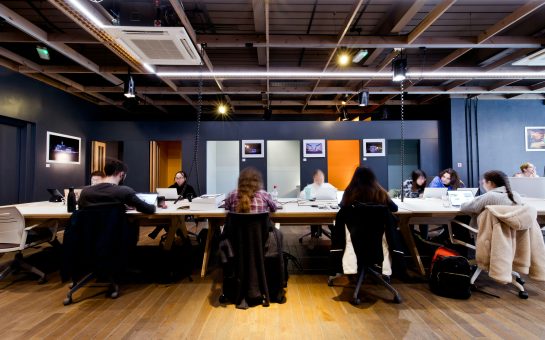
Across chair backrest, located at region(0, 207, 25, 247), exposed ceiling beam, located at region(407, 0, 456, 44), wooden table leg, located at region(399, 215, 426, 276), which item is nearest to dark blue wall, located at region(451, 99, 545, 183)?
exposed ceiling beam, located at region(407, 0, 456, 44)

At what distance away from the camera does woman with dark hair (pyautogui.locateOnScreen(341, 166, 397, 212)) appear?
250cm

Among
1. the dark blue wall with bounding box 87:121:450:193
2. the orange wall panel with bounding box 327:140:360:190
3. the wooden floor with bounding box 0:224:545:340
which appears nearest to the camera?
the wooden floor with bounding box 0:224:545:340

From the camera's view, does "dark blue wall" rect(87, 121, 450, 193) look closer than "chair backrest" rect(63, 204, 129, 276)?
No

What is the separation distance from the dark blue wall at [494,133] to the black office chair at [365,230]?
6.11 meters

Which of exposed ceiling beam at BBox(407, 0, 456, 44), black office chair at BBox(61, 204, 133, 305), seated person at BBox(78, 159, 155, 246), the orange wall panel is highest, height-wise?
exposed ceiling beam at BBox(407, 0, 456, 44)

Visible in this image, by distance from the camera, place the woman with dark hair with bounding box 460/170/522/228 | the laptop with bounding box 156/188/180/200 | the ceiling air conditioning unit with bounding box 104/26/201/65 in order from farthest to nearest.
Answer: the laptop with bounding box 156/188/180/200 → the ceiling air conditioning unit with bounding box 104/26/201/65 → the woman with dark hair with bounding box 460/170/522/228

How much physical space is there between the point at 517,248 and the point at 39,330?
4.39 m

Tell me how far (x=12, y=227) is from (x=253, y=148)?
207 inches

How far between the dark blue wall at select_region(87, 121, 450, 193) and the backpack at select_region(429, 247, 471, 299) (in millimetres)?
4724

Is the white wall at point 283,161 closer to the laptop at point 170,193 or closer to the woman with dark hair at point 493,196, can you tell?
the laptop at point 170,193

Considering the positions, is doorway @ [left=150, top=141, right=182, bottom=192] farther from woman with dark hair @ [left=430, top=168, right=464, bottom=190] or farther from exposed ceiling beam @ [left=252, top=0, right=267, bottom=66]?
woman with dark hair @ [left=430, top=168, right=464, bottom=190]

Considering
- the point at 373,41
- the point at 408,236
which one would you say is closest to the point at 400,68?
the point at 373,41

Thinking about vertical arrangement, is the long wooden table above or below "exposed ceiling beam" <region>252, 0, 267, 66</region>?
below

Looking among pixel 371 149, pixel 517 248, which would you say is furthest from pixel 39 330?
pixel 371 149
